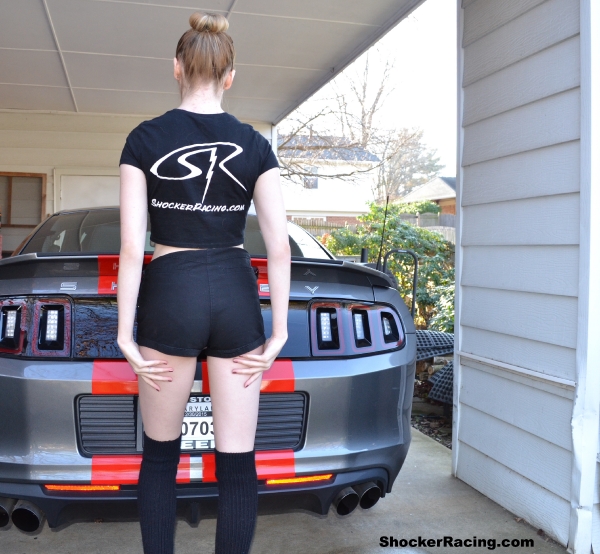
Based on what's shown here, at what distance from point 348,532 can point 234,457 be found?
126cm

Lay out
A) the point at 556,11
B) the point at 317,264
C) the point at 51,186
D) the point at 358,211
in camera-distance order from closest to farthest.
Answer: the point at 317,264
the point at 556,11
the point at 51,186
the point at 358,211

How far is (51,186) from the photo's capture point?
28.1ft

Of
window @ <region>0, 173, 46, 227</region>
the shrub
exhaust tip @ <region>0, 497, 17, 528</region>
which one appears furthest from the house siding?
window @ <region>0, 173, 46, 227</region>

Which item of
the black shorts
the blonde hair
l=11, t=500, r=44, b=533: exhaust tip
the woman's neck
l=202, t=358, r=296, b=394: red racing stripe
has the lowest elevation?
l=11, t=500, r=44, b=533: exhaust tip

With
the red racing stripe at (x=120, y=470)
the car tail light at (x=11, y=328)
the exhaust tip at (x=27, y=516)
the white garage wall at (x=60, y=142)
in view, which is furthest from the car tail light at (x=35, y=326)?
the white garage wall at (x=60, y=142)

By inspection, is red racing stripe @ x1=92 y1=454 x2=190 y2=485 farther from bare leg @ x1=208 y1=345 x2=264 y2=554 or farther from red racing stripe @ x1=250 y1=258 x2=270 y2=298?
red racing stripe @ x1=250 y1=258 x2=270 y2=298

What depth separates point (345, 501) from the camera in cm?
241

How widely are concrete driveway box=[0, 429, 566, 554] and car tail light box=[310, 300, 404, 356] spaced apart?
67 cm

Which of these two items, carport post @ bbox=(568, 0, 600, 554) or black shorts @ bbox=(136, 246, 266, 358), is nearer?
black shorts @ bbox=(136, 246, 266, 358)

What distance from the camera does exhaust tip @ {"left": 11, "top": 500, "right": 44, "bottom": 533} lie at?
2.18 m

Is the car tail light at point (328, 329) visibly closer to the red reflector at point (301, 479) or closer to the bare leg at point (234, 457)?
the red reflector at point (301, 479)

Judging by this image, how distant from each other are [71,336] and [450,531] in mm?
1838

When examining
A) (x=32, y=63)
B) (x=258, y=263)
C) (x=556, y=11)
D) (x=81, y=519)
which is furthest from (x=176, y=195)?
(x=32, y=63)

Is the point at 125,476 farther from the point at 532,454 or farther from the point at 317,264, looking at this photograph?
the point at 532,454
